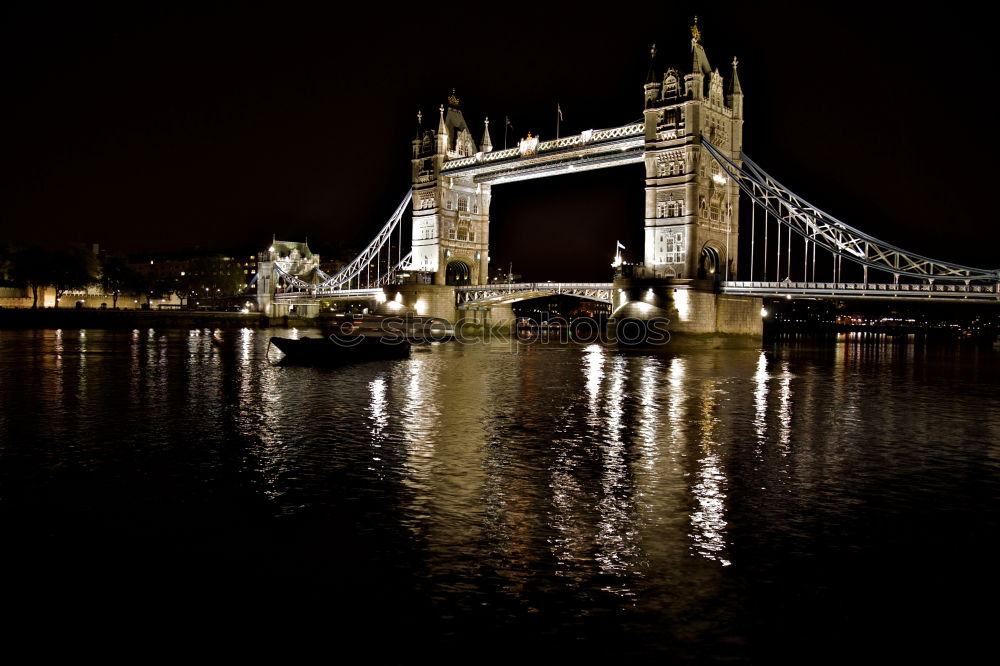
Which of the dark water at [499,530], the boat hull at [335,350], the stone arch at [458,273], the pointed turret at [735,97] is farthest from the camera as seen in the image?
the stone arch at [458,273]

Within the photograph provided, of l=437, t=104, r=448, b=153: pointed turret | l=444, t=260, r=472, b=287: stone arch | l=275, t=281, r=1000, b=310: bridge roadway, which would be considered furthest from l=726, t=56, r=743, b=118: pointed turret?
l=444, t=260, r=472, b=287: stone arch

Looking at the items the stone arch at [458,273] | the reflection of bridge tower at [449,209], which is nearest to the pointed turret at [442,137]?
the reflection of bridge tower at [449,209]

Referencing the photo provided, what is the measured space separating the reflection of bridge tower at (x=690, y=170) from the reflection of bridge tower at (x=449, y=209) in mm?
20808

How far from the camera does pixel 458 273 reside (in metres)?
76.1

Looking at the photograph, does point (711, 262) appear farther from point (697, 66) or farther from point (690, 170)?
point (697, 66)

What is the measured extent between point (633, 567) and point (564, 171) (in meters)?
54.6

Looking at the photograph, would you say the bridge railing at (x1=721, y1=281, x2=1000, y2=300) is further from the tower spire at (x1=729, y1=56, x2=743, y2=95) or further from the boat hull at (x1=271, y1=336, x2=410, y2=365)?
the boat hull at (x1=271, y1=336, x2=410, y2=365)

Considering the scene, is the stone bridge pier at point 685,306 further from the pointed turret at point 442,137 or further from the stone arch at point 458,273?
the pointed turret at point 442,137

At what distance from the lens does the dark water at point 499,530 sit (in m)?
6.75

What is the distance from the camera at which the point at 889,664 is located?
6230 mm

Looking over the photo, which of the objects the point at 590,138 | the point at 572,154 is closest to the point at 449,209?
the point at 572,154

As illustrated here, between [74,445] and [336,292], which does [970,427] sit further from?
[336,292]

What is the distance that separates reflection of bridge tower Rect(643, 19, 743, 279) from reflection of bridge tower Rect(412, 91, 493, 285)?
68.3 ft

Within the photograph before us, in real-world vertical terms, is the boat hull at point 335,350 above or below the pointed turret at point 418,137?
below
